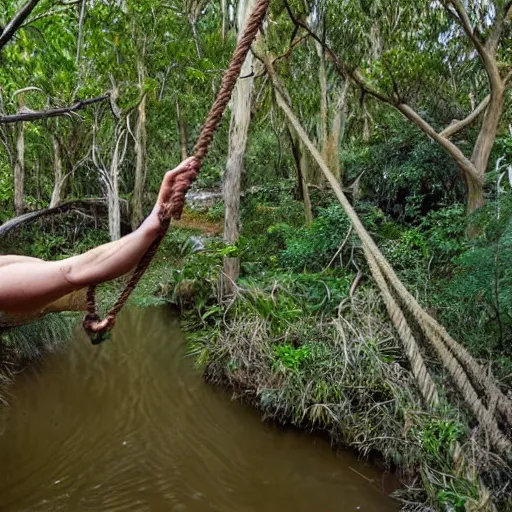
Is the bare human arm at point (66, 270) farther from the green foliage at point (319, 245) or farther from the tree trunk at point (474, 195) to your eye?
the tree trunk at point (474, 195)

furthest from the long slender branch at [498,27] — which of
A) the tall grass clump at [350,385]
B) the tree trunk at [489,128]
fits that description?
the tall grass clump at [350,385]

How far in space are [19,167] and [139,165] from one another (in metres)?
1.66

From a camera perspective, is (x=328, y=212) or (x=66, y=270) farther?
(x=328, y=212)

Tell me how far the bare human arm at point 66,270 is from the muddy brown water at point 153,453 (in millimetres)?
1836

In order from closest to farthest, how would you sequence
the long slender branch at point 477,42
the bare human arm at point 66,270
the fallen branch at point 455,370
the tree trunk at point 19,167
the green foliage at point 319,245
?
the bare human arm at point 66,270 → the fallen branch at point 455,370 → the long slender branch at point 477,42 → the green foliage at point 319,245 → the tree trunk at point 19,167

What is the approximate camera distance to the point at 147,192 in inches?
306

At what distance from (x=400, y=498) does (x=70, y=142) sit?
20.2 ft

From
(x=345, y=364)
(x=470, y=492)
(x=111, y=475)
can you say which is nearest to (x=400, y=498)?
(x=470, y=492)

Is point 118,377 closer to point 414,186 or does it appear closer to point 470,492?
point 470,492

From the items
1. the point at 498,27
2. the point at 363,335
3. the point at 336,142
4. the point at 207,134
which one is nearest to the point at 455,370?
the point at 363,335

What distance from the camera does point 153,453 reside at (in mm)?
2535

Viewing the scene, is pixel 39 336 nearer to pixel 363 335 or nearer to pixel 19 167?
pixel 363 335

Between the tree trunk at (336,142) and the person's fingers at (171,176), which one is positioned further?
the tree trunk at (336,142)

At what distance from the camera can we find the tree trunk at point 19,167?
5.20 m
